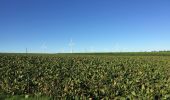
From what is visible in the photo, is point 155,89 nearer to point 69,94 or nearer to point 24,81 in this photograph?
point 69,94

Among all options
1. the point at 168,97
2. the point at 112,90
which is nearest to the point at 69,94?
the point at 112,90

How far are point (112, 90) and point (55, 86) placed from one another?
2.74m

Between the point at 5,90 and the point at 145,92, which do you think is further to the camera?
the point at 5,90

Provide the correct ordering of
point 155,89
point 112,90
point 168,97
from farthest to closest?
1. point 112,90
2. point 155,89
3. point 168,97

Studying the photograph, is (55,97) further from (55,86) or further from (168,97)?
(168,97)

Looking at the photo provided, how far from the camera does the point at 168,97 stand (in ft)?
32.7

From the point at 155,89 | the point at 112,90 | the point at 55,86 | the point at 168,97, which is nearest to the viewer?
the point at 168,97

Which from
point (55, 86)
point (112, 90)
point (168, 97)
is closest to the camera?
point (168, 97)

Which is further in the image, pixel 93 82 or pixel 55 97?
pixel 93 82

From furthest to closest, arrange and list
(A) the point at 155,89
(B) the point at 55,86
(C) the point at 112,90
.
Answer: (B) the point at 55,86
(C) the point at 112,90
(A) the point at 155,89

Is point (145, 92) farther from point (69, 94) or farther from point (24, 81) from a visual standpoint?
point (24, 81)

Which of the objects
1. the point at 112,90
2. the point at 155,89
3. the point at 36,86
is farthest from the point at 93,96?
the point at 36,86

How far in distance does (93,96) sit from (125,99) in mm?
1889

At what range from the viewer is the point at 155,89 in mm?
11016
